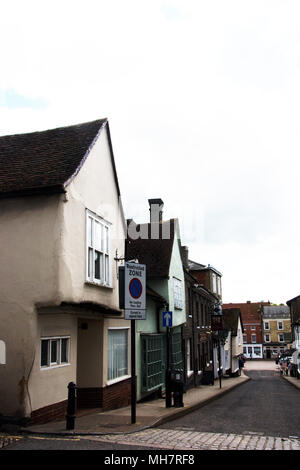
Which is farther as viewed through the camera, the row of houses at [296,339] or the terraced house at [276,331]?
the terraced house at [276,331]

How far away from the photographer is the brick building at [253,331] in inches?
3447

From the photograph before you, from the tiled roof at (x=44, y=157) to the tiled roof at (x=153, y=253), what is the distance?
331 inches

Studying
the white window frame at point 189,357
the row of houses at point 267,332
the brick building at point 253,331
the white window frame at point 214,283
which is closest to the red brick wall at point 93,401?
the white window frame at point 189,357

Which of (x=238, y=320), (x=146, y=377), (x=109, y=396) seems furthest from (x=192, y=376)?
(x=238, y=320)

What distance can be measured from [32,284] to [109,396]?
5.04 meters

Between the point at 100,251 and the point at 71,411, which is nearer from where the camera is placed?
the point at 71,411

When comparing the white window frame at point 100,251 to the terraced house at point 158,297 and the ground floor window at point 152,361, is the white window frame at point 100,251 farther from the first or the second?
the ground floor window at point 152,361

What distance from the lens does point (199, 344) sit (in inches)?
1178

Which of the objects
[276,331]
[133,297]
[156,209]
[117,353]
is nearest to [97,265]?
[133,297]

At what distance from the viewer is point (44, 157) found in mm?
11625

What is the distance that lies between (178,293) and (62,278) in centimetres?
1348

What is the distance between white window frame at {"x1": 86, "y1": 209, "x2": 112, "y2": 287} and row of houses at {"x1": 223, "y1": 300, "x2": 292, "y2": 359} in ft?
265

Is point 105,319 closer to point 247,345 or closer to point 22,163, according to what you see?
point 22,163

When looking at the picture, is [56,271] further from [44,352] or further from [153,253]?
[153,253]
